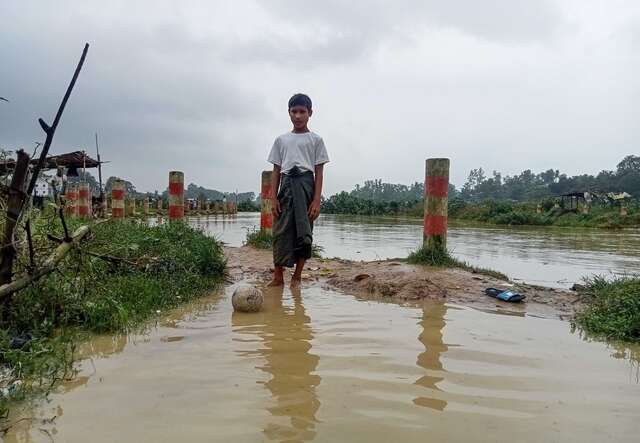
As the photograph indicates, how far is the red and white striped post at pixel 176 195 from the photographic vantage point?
834cm

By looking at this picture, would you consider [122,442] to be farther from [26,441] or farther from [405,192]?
[405,192]

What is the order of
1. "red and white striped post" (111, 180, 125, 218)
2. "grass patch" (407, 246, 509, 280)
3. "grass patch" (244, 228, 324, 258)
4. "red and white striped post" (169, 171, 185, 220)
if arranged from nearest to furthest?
"grass patch" (407, 246, 509, 280)
"grass patch" (244, 228, 324, 258)
"red and white striped post" (169, 171, 185, 220)
"red and white striped post" (111, 180, 125, 218)

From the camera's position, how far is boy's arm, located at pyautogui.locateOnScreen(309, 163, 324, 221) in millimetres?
4742

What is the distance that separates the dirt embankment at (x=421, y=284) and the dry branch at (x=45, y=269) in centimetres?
261

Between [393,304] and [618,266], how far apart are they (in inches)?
177

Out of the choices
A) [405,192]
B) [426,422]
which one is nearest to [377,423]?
[426,422]

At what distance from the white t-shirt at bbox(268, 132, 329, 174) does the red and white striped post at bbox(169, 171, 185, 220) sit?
13.5 feet

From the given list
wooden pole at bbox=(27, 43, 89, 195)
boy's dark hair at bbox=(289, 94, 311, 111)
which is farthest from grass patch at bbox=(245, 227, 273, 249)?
wooden pole at bbox=(27, 43, 89, 195)

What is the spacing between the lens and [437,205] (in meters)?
5.99

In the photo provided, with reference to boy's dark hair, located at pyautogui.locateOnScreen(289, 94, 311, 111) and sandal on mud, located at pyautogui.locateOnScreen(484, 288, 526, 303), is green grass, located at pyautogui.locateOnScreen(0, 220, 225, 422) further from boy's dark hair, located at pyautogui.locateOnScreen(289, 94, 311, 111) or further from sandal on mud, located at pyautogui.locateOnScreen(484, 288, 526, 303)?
sandal on mud, located at pyautogui.locateOnScreen(484, 288, 526, 303)

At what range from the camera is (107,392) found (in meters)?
1.88

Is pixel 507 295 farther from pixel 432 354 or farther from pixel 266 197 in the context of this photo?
pixel 266 197

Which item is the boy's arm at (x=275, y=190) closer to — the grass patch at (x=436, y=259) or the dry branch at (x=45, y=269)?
the grass patch at (x=436, y=259)

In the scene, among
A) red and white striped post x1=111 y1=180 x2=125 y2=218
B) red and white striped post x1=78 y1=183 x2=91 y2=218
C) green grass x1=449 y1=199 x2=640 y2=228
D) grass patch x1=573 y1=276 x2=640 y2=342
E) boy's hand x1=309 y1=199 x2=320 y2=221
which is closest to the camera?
grass patch x1=573 y1=276 x2=640 y2=342
